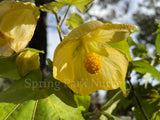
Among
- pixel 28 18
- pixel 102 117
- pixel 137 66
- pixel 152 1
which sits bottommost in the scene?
pixel 152 1

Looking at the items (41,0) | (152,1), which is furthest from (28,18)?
(152,1)

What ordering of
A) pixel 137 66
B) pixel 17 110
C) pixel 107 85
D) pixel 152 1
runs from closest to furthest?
pixel 17 110 < pixel 107 85 < pixel 137 66 < pixel 152 1

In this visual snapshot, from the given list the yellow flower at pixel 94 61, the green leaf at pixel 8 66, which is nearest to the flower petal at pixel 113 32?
the yellow flower at pixel 94 61

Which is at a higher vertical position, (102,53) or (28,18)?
(28,18)

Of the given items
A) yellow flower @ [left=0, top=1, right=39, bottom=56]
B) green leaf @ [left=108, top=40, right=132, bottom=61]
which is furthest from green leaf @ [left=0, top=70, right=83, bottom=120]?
green leaf @ [left=108, top=40, right=132, bottom=61]

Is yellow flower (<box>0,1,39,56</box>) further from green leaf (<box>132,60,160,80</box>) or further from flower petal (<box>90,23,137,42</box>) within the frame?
green leaf (<box>132,60,160,80</box>)

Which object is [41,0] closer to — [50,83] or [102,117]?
[50,83]

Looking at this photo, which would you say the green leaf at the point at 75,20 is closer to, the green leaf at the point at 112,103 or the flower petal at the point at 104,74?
the flower petal at the point at 104,74
